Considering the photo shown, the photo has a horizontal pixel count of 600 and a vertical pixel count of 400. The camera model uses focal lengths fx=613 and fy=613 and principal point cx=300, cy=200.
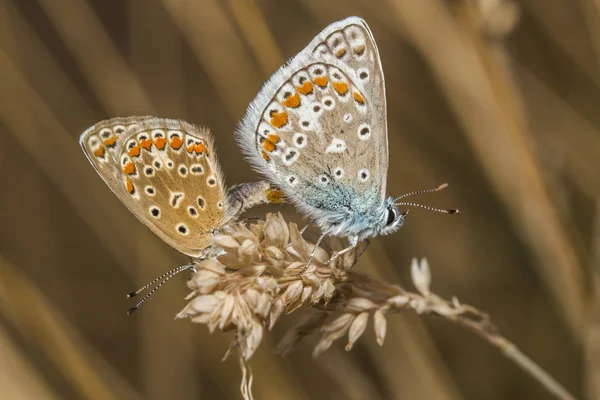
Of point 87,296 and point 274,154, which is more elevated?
point 274,154

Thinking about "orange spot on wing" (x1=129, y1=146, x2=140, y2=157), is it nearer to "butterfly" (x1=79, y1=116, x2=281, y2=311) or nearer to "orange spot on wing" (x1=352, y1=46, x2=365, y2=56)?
"butterfly" (x1=79, y1=116, x2=281, y2=311)

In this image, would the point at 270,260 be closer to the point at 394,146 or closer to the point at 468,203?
the point at 394,146

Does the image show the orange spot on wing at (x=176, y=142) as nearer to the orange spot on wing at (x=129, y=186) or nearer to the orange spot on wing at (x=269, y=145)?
the orange spot on wing at (x=129, y=186)

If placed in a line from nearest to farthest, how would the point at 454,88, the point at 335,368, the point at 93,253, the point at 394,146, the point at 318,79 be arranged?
the point at 318,79
the point at 335,368
the point at 454,88
the point at 394,146
the point at 93,253

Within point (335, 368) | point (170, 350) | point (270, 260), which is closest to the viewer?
point (270, 260)

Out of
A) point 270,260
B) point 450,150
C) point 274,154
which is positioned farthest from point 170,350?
point 450,150

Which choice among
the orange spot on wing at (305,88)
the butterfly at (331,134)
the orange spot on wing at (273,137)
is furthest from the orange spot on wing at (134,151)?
the orange spot on wing at (305,88)
